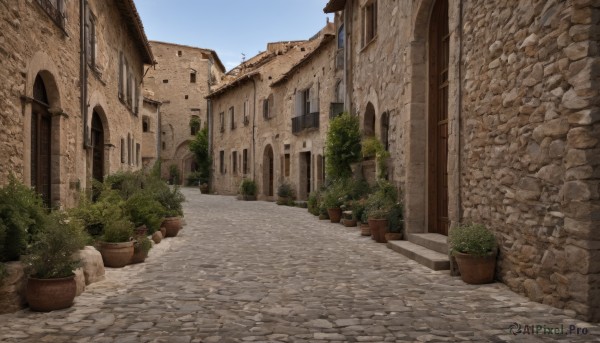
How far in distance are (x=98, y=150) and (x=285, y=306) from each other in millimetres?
8830

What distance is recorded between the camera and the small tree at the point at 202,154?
95.8 ft

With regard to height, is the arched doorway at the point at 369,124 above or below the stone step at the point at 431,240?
above

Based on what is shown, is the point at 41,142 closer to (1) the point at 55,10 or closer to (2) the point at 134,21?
(1) the point at 55,10

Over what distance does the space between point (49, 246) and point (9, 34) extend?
2980mm

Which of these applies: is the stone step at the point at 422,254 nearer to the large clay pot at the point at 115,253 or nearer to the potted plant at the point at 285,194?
the large clay pot at the point at 115,253

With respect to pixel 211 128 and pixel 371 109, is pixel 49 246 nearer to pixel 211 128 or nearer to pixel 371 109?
pixel 371 109

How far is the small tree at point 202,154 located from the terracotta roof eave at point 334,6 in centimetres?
1672

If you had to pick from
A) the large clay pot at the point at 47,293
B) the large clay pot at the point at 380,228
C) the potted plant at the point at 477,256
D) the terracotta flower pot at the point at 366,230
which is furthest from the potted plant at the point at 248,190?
the large clay pot at the point at 47,293

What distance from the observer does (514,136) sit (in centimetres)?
487

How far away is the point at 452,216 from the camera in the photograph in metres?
6.48

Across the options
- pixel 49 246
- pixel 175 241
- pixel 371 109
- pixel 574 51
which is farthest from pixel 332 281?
pixel 371 109

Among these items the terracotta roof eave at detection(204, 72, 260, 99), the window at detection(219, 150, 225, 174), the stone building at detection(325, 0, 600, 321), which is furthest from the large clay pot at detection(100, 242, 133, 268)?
the window at detection(219, 150, 225, 174)

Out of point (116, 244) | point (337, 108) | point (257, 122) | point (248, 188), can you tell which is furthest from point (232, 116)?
point (116, 244)

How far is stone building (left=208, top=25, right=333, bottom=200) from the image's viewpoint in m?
18.4
